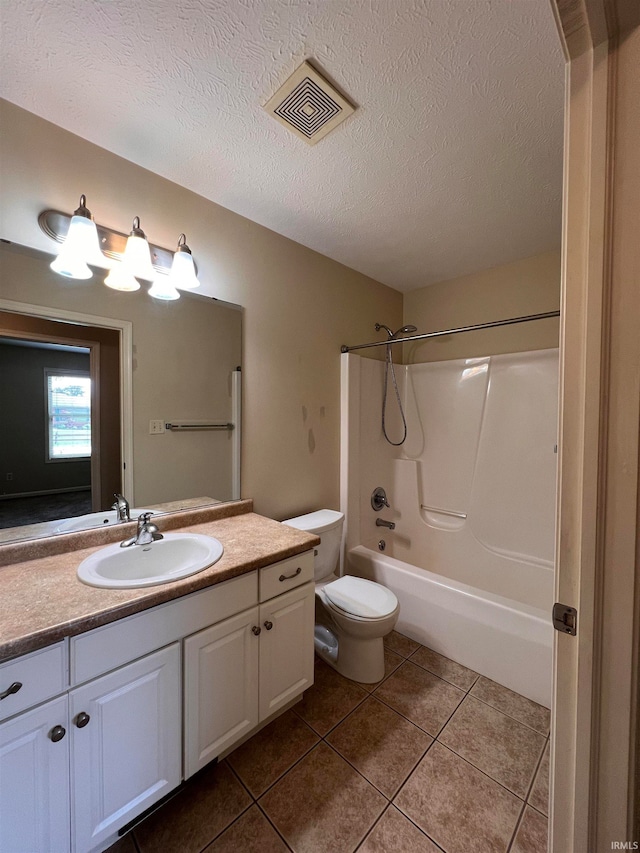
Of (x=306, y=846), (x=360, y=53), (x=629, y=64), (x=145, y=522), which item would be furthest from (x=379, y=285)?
(x=306, y=846)

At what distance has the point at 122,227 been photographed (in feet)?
4.63

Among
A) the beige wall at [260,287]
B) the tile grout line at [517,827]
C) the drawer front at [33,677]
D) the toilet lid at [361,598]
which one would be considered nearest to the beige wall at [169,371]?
the beige wall at [260,287]

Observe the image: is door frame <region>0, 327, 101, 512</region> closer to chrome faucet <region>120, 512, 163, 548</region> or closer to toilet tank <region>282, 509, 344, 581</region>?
chrome faucet <region>120, 512, 163, 548</region>

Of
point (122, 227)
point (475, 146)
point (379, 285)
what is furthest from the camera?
point (379, 285)

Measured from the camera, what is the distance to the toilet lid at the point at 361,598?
163 centimetres

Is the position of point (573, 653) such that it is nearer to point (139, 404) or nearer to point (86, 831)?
point (86, 831)

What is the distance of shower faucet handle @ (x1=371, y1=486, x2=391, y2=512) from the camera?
252 cm

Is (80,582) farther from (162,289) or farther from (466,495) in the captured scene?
(466,495)

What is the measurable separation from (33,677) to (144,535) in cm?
54

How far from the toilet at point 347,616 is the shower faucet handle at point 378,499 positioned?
58 cm

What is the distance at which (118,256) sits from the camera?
1397 mm

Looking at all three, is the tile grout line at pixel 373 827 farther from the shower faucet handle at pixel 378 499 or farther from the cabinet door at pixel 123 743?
the shower faucet handle at pixel 378 499

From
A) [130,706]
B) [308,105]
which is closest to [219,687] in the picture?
[130,706]

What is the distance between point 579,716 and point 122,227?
81.8 inches
